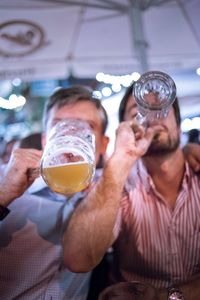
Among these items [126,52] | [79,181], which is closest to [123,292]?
[79,181]

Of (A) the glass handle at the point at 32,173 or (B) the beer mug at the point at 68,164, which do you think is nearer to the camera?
(B) the beer mug at the point at 68,164

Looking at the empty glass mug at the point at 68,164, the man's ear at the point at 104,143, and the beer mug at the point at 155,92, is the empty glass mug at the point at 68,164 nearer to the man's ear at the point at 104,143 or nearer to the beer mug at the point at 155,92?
the beer mug at the point at 155,92

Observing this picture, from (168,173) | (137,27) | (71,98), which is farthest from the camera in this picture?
(137,27)

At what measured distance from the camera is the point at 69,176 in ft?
1.86

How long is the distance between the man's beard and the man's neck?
0.14ft

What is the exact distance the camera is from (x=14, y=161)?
2.51 feet

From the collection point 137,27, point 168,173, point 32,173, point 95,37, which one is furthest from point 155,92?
point 95,37

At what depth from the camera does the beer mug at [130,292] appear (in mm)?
525

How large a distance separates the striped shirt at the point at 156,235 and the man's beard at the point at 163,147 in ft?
0.43

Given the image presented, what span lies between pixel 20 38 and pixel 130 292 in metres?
1.76

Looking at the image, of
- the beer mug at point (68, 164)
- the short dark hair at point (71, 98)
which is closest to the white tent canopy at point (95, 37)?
the short dark hair at point (71, 98)

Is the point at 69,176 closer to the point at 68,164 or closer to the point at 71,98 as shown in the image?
the point at 68,164

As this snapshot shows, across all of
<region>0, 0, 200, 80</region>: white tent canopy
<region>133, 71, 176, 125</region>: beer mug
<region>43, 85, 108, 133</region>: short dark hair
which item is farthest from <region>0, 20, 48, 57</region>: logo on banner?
<region>133, 71, 176, 125</region>: beer mug

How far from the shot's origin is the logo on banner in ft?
6.10
